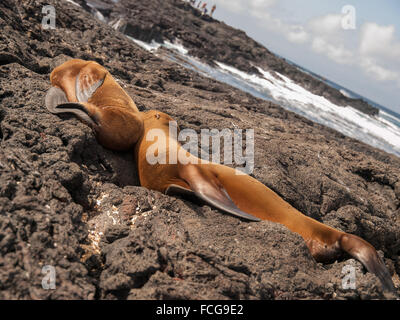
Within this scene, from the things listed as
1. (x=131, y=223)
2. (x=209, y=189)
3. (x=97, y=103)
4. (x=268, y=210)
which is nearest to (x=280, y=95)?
(x=97, y=103)

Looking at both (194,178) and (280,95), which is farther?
(280,95)

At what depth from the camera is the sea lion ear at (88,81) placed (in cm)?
350

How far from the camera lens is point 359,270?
2428mm

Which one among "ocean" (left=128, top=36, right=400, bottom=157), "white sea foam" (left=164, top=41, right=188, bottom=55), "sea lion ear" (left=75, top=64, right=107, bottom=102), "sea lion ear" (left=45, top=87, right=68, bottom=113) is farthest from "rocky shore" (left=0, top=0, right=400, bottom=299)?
"white sea foam" (left=164, top=41, right=188, bottom=55)

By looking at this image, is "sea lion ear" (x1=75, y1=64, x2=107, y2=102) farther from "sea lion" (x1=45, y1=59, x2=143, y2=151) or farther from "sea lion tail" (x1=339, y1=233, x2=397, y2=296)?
"sea lion tail" (x1=339, y1=233, x2=397, y2=296)

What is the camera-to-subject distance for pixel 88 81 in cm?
A: 360

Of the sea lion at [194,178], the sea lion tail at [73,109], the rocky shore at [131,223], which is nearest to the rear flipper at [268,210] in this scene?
the sea lion at [194,178]

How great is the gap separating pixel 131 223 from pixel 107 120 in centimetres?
114

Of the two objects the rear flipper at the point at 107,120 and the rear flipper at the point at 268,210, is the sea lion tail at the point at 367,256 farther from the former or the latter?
the rear flipper at the point at 107,120

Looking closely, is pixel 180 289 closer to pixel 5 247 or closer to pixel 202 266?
pixel 202 266

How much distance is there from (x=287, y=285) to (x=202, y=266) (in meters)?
0.63

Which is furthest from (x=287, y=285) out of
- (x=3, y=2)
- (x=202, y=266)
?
(x=3, y=2)

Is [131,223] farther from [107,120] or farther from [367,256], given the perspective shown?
[367,256]

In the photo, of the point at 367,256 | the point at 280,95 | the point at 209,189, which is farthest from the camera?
the point at 280,95
